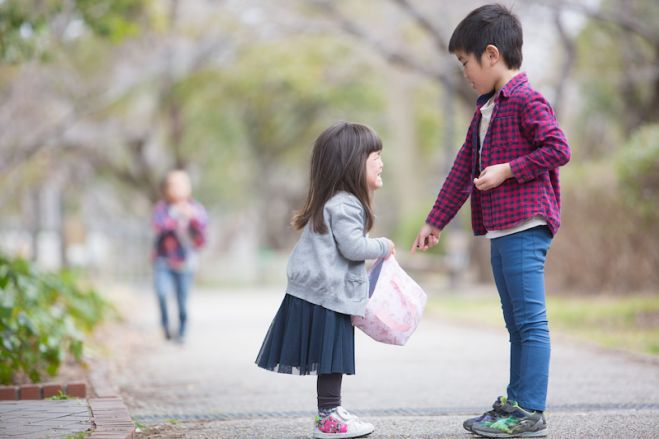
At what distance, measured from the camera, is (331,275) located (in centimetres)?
407

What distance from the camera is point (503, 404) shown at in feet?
13.3

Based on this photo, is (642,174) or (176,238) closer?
(176,238)

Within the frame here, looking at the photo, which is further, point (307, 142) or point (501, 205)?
point (307, 142)

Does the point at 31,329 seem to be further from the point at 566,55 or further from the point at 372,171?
the point at 566,55

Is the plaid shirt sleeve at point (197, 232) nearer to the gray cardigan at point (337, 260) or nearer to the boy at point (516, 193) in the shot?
the gray cardigan at point (337, 260)

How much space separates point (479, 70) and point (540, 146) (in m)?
0.44

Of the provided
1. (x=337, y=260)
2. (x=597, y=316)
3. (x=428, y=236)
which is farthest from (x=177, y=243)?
(x=337, y=260)

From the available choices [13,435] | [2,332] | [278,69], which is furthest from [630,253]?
[278,69]

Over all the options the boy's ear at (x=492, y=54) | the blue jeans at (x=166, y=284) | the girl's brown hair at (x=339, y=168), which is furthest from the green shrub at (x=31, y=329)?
the boy's ear at (x=492, y=54)

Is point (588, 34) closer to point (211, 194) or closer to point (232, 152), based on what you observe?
point (232, 152)

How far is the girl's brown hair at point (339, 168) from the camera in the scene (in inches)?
166

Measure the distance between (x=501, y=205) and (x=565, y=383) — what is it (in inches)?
88.5

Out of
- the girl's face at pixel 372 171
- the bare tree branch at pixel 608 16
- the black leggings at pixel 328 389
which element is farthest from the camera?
the bare tree branch at pixel 608 16

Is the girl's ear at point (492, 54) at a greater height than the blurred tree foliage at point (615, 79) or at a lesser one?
lesser
